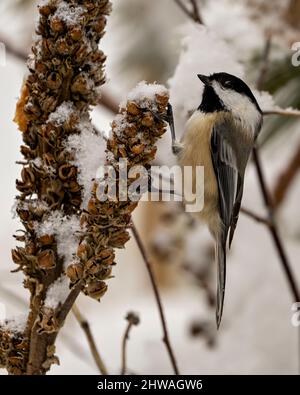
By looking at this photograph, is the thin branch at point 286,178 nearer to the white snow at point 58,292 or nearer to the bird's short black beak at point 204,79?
the bird's short black beak at point 204,79

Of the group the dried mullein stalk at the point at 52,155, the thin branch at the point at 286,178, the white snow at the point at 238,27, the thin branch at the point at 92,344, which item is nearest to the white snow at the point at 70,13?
the dried mullein stalk at the point at 52,155

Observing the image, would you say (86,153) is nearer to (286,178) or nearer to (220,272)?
(220,272)

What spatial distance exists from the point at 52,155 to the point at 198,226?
83cm

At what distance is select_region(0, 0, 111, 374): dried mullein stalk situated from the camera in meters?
0.38

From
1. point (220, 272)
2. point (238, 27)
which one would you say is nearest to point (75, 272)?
point (220, 272)

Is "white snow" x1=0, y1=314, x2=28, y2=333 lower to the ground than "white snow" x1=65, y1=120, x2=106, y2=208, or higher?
lower

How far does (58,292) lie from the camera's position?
1.29ft

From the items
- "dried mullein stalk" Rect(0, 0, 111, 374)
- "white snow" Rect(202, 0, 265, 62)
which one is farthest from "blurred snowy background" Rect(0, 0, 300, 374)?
"dried mullein stalk" Rect(0, 0, 111, 374)

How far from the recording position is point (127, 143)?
0.36 metres

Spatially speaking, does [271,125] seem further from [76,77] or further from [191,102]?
[76,77]

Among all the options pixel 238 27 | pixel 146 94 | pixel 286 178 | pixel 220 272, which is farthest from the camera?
pixel 286 178

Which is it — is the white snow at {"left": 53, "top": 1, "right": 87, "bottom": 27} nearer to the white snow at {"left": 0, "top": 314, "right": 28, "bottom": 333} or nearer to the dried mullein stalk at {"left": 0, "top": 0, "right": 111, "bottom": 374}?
the dried mullein stalk at {"left": 0, "top": 0, "right": 111, "bottom": 374}
